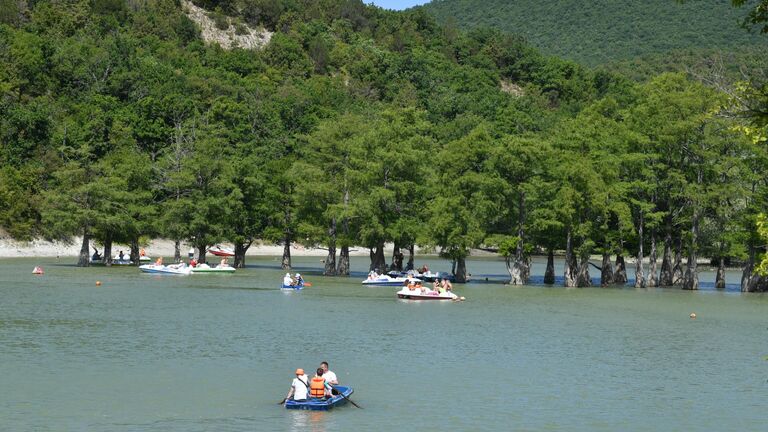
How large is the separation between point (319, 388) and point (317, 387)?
0.08 m

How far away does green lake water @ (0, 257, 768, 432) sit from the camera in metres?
30.9

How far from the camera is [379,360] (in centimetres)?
4169

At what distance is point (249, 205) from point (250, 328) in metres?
49.2

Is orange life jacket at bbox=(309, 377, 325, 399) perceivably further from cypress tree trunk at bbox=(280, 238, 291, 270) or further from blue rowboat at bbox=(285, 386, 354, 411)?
cypress tree trunk at bbox=(280, 238, 291, 270)

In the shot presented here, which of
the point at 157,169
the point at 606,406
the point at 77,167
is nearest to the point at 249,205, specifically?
the point at 157,169

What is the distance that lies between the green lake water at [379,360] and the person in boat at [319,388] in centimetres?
67

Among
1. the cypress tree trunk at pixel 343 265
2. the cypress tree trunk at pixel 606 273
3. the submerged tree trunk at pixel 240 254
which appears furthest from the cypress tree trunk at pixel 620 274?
the submerged tree trunk at pixel 240 254

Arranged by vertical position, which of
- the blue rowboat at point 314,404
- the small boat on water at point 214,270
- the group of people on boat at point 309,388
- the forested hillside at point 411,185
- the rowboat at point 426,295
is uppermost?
the forested hillside at point 411,185

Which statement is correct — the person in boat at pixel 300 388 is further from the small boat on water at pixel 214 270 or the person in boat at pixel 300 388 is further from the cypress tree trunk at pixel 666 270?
the small boat on water at pixel 214 270

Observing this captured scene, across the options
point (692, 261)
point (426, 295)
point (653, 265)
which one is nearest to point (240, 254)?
point (426, 295)

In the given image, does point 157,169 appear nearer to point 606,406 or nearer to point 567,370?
point 567,370

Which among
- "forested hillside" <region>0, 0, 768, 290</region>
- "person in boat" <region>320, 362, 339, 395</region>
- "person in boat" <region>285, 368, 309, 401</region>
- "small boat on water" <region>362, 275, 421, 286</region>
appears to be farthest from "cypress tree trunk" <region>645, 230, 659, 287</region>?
"person in boat" <region>285, 368, 309, 401</region>

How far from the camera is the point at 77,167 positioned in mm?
99000

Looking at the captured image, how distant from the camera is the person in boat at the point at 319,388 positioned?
102 feet
